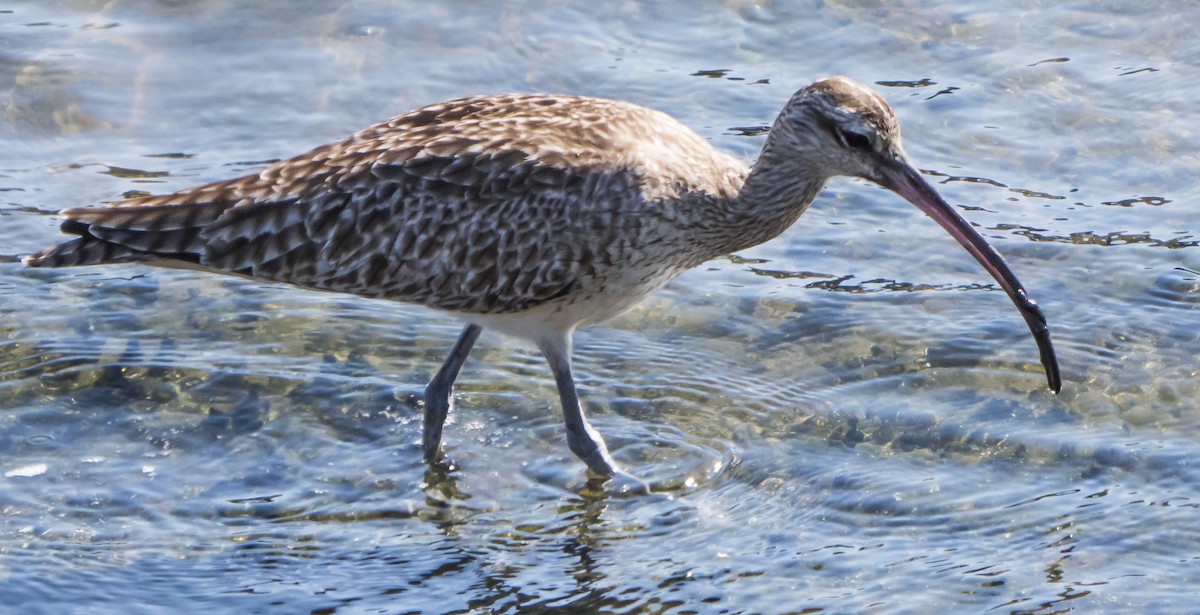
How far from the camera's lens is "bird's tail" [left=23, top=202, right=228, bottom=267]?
8.19 metres

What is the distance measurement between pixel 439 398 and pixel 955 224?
265 centimetres

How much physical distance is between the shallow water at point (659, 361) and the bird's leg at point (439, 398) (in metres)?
0.12

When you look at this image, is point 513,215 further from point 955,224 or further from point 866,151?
point 955,224

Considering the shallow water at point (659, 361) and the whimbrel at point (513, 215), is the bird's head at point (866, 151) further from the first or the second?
the shallow water at point (659, 361)

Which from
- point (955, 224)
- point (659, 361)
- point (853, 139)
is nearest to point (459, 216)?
point (659, 361)

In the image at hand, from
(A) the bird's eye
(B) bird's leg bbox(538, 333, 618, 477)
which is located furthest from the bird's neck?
(B) bird's leg bbox(538, 333, 618, 477)

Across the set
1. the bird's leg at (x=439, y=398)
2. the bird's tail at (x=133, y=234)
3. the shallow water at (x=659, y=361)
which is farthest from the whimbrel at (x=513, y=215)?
the shallow water at (x=659, y=361)

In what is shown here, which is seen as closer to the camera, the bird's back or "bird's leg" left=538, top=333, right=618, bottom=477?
the bird's back

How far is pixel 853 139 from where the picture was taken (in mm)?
8008

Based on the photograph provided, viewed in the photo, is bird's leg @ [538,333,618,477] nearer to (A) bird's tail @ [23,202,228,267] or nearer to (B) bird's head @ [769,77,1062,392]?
(B) bird's head @ [769,77,1062,392]

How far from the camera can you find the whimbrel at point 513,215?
8141 millimetres

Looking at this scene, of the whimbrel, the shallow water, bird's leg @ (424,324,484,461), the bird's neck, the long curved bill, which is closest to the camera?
the shallow water

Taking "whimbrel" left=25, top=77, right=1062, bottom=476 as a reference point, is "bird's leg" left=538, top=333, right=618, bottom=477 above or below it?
below

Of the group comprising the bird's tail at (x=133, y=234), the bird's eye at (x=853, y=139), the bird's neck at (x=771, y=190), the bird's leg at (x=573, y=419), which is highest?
the bird's eye at (x=853, y=139)
